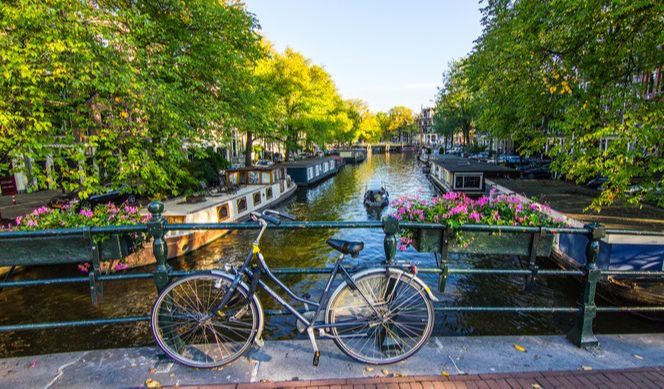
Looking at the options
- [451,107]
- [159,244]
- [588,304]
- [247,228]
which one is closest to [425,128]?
[451,107]

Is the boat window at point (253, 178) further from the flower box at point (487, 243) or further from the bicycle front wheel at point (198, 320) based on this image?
the flower box at point (487, 243)

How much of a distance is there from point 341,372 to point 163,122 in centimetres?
1049

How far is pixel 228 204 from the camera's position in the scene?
1828 cm

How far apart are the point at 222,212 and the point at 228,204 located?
67 centimetres

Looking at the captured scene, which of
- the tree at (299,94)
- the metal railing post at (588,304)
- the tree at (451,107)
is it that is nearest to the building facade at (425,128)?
the tree at (451,107)

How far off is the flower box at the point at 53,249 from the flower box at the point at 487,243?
2.96m

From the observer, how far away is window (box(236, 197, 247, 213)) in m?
19.6

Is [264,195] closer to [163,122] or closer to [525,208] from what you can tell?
[163,122]

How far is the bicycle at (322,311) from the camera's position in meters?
2.96

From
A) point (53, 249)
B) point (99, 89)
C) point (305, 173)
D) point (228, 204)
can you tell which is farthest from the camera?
point (305, 173)

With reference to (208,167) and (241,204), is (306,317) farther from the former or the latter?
(208,167)

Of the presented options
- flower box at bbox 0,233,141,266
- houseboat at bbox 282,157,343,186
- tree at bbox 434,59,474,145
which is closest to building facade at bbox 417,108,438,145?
tree at bbox 434,59,474,145

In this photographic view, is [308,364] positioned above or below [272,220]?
below

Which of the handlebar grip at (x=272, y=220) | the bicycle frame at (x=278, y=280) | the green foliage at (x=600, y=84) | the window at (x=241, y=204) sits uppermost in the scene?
the green foliage at (x=600, y=84)
